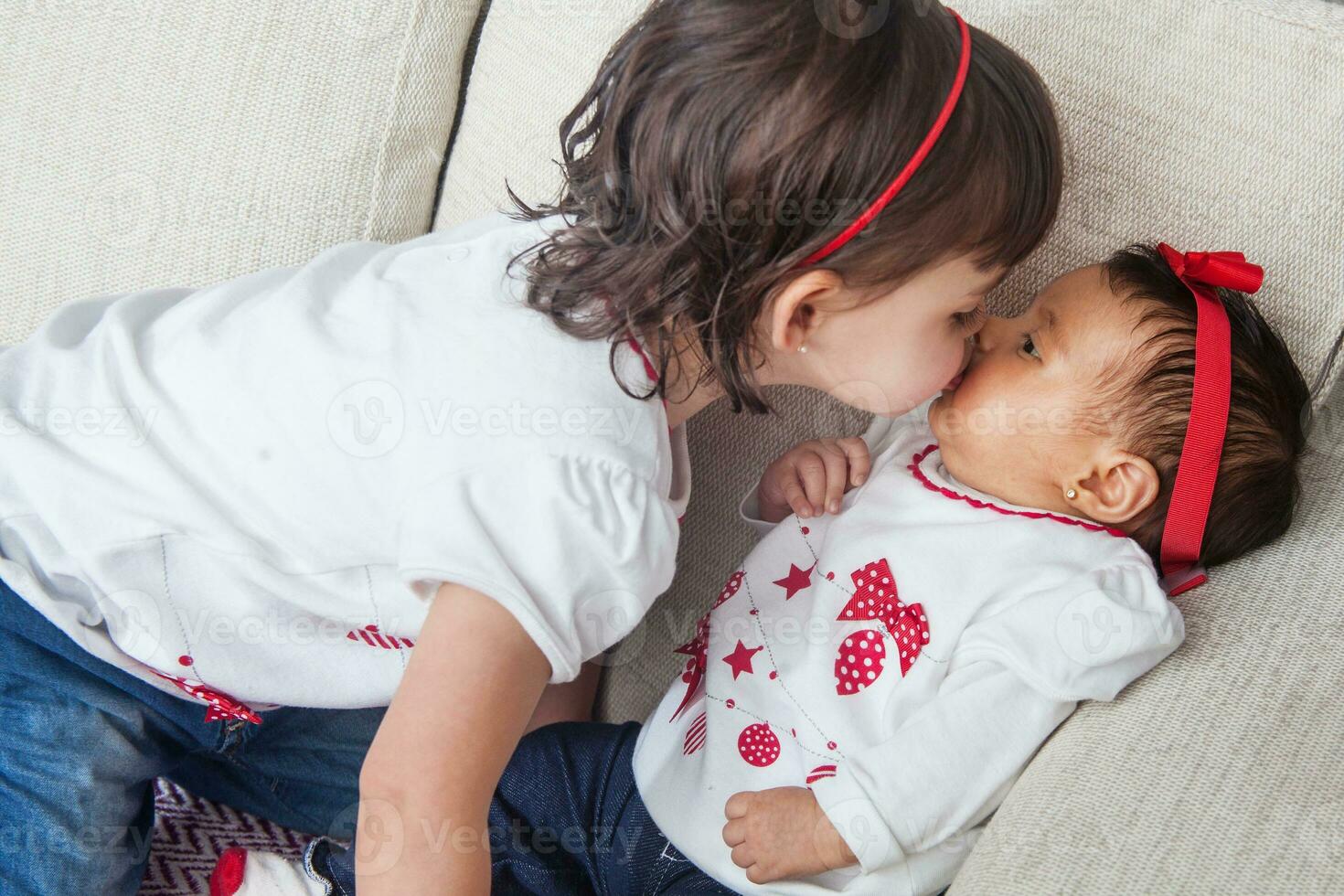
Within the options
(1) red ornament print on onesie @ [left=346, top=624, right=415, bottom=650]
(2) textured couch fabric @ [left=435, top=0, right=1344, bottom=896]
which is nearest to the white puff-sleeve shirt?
(1) red ornament print on onesie @ [left=346, top=624, right=415, bottom=650]

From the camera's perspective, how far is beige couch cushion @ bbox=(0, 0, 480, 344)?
3.94ft

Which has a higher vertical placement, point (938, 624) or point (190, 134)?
point (190, 134)

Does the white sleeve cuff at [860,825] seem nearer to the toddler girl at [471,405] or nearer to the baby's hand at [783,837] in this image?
the baby's hand at [783,837]

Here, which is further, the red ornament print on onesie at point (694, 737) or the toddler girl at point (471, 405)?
the red ornament print on onesie at point (694, 737)

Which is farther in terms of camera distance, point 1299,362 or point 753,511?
point 753,511

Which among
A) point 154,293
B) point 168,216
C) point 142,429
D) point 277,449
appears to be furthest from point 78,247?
point 277,449

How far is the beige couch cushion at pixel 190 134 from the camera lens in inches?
47.3

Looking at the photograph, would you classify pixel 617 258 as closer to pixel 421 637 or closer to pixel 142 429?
pixel 421 637

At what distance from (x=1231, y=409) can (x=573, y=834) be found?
0.70 m

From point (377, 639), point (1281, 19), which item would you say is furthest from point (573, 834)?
point (1281, 19)

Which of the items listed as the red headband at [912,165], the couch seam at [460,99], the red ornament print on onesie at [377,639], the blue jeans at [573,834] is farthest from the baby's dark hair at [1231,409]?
the couch seam at [460,99]

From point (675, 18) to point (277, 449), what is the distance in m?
0.44

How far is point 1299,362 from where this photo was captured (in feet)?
3.15

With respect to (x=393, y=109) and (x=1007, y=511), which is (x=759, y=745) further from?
(x=393, y=109)
